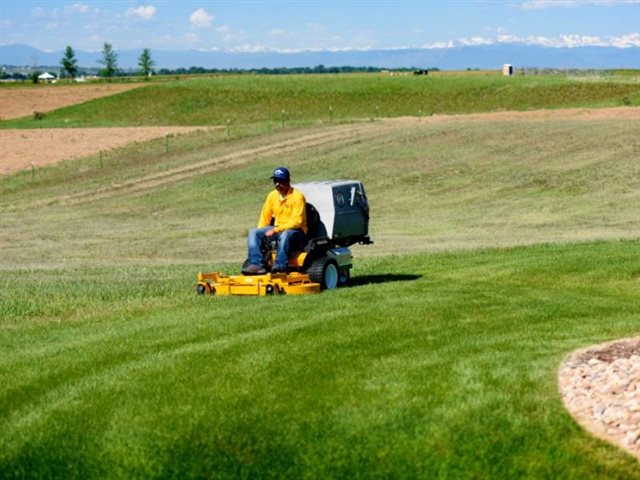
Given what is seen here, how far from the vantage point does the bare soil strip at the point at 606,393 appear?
978 centimetres

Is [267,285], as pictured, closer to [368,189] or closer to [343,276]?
[343,276]

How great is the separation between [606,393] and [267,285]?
27.2ft

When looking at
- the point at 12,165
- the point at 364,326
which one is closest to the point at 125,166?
the point at 12,165

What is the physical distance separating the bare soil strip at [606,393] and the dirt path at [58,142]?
49344mm

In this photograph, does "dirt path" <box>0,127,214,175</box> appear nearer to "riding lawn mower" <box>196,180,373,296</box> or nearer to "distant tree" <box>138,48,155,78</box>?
"riding lawn mower" <box>196,180,373,296</box>

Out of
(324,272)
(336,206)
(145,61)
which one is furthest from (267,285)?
(145,61)

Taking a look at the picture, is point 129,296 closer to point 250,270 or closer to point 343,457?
point 250,270

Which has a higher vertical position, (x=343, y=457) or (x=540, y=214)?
(x=343, y=457)

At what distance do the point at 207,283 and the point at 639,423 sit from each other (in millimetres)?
9816

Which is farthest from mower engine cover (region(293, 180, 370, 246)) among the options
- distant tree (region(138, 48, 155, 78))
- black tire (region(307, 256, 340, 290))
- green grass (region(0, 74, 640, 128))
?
distant tree (region(138, 48, 155, 78))

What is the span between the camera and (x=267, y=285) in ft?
59.0

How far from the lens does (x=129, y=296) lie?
19094 millimetres

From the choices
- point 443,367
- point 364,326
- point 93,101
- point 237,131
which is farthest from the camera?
point 93,101

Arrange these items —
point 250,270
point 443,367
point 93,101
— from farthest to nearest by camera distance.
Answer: point 93,101
point 250,270
point 443,367
